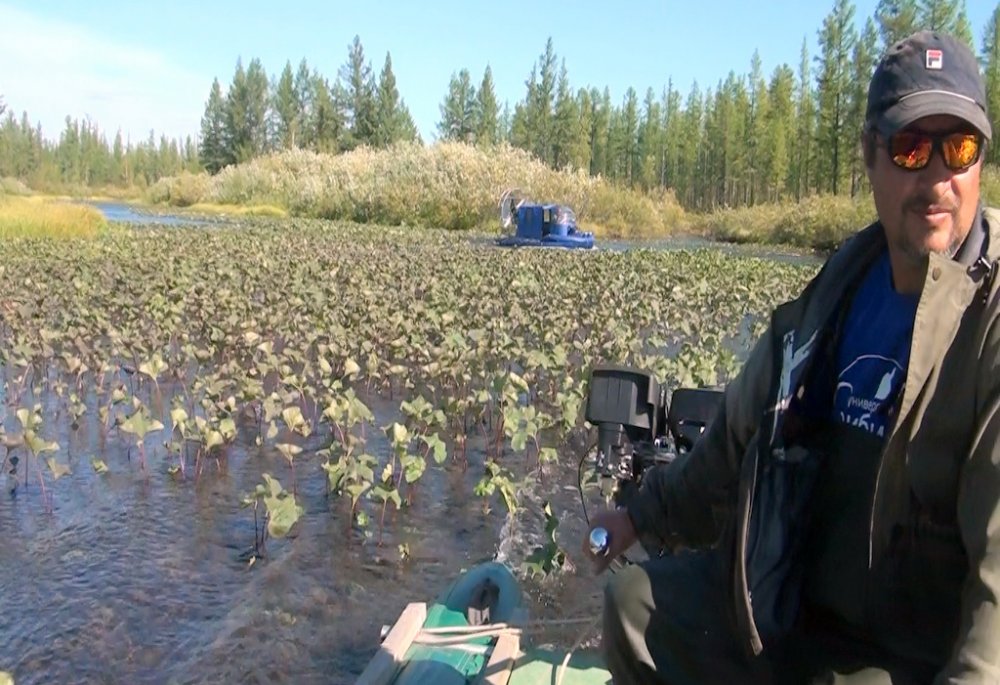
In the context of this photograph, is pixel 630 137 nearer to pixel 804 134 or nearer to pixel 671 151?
pixel 671 151

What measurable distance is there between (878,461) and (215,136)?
87209 millimetres

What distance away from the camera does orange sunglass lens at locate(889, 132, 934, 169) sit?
1629mm

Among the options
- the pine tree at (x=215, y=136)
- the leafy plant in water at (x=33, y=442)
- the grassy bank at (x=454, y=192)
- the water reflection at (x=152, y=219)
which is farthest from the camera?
the pine tree at (x=215, y=136)

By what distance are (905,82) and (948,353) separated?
48 cm

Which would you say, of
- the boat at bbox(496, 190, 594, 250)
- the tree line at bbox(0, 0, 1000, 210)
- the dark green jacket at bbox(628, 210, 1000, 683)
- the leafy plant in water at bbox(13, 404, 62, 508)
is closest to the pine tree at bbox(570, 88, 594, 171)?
the tree line at bbox(0, 0, 1000, 210)

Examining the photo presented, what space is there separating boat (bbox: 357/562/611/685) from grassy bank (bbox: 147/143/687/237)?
34102mm

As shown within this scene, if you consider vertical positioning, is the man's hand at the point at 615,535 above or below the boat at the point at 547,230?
below

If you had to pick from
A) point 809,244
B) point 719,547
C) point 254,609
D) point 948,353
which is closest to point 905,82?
point 948,353

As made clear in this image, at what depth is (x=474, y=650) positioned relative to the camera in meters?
3.16

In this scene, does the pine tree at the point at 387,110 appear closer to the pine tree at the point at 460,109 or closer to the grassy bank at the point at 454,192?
the pine tree at the point at 460,109

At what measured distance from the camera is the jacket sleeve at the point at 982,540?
132 cm

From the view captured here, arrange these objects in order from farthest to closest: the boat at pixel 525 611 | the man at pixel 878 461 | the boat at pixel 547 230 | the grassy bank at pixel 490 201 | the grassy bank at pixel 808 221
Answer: the grassy bank at pixel 490 201, the grassy bank at pixel 808 221, the boat at pixel 547 230, the boat at pixel 525 611, the man at pixel 878 461

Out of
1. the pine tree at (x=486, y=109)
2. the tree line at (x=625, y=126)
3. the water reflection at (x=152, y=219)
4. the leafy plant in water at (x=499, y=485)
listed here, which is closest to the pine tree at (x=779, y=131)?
the tree line at (x=625, y=126)

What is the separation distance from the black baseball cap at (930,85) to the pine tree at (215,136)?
269 ft
